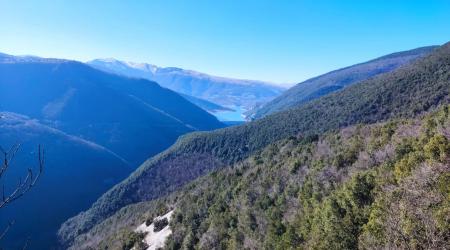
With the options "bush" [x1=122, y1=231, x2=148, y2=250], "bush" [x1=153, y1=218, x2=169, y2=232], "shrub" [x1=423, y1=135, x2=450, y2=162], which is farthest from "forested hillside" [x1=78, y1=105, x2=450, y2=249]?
"bush" [x1=153, y1=218, x2=169, y2=232]

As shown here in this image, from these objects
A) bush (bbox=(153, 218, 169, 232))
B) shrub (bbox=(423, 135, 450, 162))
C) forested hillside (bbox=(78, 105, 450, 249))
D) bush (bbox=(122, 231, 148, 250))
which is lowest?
bush (bbox=(122, 231, 148, 250))

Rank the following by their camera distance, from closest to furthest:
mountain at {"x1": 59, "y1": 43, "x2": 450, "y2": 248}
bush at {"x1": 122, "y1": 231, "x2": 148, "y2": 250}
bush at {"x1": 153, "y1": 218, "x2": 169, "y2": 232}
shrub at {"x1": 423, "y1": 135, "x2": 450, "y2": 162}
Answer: shrub at {"x1": 423, "y1": 135, "x2": 450, "y2": 162} → bush at {"x1": 122, "y1": 231, "x2": 148, "y2": 250} → bush at {"x1": 153, "y1": 218, "x2": 169, "y2": 232} → mountain at {"x1": 59, "y1": 43, "x2": 450, "y2": 248}

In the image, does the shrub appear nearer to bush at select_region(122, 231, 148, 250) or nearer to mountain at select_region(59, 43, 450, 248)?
bush at select_region(122, 231, 148, 250)

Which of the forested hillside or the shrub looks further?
the shrub

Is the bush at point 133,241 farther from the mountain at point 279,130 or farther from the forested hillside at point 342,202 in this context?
the mountain at point 279,130

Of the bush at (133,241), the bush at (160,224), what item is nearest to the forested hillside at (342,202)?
the bush at (133,241)

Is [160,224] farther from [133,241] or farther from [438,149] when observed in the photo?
[438,149]

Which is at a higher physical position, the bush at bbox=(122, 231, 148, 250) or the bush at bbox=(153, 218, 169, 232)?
the bush at bbox=(153, 218, 169, 232)

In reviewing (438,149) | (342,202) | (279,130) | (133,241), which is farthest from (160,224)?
(279,130)
